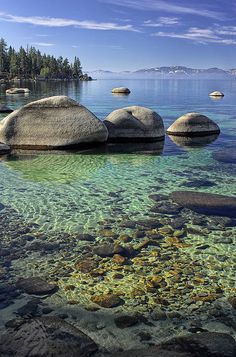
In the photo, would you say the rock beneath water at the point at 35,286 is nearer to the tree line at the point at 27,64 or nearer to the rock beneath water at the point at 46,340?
the rock beneath water at the point at 46,340

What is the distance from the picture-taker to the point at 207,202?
11492 millimetres

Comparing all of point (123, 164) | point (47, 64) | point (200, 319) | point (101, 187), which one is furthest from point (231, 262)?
point (47, 64)

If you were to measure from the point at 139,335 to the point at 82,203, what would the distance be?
20.2ft

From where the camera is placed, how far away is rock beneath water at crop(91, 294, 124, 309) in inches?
256

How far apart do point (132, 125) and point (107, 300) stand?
56.2 feet

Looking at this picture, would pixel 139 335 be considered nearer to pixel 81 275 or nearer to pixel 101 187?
pixel 81 275

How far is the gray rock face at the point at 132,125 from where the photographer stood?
893 inches

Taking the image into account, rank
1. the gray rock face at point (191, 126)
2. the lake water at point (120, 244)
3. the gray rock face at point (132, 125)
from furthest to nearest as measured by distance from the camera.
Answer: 1. the gray rock face at point (191, 126)
2. the gray rock face at point (132, 125)
3. the lake water at point (120, 244)

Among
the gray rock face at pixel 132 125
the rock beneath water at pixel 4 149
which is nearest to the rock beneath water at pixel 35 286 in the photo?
the rock beneath water at pixel 4 149

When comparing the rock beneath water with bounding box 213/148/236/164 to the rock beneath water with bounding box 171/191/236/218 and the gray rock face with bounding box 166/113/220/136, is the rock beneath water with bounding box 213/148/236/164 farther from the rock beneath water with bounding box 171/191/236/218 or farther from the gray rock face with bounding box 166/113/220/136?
the rock beneath water with bounding box 171/191/236/218

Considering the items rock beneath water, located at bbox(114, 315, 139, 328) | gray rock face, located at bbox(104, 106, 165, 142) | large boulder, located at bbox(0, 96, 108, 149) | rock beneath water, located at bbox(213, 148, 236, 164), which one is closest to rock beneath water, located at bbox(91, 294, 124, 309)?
rock beneath water, located at bbox(114, 315, 139, 328)

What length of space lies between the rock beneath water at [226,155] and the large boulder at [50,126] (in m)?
6.03

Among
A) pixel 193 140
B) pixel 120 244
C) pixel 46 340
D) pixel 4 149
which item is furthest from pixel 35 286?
pixel 193 140

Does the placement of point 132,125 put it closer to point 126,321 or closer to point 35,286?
point 35,286
